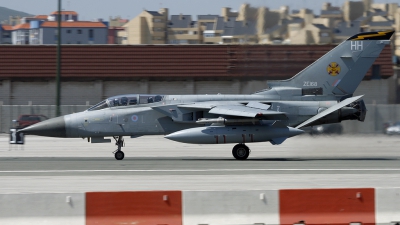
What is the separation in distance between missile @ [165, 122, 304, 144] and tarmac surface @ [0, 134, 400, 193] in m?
0.69

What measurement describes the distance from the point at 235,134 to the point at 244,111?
2.65 feet

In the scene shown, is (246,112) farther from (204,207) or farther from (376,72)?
(376,72)

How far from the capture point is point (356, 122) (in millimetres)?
24547

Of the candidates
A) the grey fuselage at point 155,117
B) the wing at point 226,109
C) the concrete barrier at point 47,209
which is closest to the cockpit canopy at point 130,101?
the grey fuselage at point 155,117

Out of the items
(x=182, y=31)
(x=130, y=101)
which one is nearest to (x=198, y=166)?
(x=130, y=101)

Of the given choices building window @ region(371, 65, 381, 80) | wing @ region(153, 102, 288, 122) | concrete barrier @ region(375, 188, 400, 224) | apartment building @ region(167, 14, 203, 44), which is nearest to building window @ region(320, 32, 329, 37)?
building window @ region(371, 65, 381, 80)

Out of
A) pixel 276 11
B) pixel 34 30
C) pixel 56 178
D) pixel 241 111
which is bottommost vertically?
pixel 56 178

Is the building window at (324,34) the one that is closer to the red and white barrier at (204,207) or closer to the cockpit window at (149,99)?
the cockpit window at (149,99)

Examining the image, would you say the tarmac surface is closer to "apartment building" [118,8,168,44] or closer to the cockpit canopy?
the cockpit canopy

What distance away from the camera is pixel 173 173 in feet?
49.5

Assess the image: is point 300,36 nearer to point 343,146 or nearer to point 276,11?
point 276,11

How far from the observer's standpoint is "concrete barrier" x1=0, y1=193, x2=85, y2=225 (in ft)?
27.3

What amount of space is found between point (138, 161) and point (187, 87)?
2359cm

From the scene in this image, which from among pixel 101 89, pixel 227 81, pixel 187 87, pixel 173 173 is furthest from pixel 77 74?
pixel 173 173
